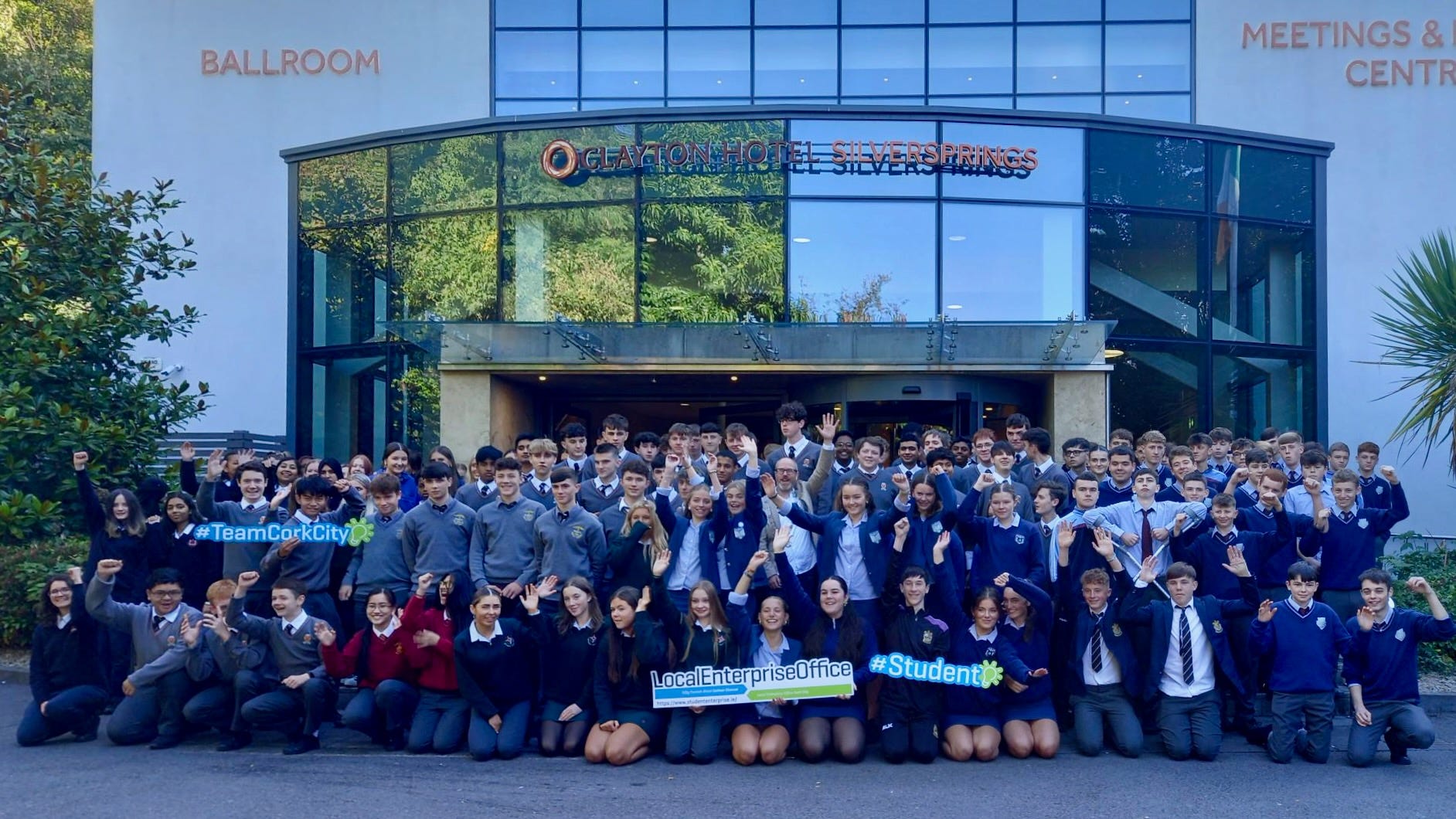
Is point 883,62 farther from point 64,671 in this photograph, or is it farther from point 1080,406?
point 64,671

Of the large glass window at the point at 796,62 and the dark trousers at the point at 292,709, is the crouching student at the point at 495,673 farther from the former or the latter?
the large glass window at the point at 796,62

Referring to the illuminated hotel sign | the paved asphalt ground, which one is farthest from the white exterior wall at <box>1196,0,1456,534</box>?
the paved asphalt ground

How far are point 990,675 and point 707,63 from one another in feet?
54.6

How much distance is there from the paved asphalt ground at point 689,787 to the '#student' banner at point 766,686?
0.43m

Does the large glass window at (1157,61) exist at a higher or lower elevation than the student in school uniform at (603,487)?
higher

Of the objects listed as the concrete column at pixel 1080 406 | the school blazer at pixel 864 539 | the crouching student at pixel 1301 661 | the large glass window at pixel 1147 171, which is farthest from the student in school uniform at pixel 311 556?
the large glass window at pixel 1147 171

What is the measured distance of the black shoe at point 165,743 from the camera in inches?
333

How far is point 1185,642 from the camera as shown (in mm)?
8336

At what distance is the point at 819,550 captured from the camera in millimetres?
8852

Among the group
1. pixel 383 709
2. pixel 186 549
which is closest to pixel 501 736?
pixel 383 709

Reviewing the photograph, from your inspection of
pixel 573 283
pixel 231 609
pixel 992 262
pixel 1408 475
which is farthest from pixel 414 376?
pixel 1408 475

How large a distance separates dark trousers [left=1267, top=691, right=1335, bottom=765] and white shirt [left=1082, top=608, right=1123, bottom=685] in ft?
3.36

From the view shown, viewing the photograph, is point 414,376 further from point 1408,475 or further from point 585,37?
point 1408,475

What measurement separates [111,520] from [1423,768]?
978cm
